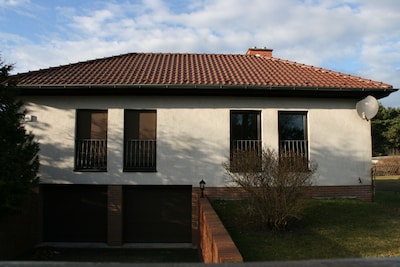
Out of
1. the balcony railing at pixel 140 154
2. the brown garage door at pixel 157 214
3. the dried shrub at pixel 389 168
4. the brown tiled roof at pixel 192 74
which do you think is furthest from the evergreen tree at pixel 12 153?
the dried shrub at pixel 389 168

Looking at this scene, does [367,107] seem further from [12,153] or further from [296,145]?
[12,153]

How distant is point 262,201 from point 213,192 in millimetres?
3482

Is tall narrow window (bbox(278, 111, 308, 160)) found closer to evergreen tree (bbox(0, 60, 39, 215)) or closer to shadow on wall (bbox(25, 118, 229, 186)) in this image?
shadow on wall (bbox(25, 118, 229, 186))

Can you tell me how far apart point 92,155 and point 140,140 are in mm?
1650

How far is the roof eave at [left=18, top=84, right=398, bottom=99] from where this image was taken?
11688mm

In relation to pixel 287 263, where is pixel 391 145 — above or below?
above

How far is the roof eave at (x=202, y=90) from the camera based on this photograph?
1169cm

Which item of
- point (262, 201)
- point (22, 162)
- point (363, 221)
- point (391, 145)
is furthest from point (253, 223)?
point (391, 145)

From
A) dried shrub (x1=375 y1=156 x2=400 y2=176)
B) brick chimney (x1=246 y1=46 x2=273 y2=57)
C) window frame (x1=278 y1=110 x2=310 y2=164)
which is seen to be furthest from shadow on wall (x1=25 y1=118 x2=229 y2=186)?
dried shrub (x1=375 y1=156 x2=400 y2=176)

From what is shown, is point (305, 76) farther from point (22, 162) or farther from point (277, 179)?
point (22, 162)

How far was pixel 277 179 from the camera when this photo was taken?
27.6 feet

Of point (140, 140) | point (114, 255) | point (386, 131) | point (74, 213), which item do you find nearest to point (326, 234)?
point (114, 255)

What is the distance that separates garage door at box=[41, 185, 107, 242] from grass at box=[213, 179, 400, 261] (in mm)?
4007

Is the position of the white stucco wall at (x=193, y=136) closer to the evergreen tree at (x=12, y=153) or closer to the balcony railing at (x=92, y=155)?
the balcony railing at (x=92, y=155)
